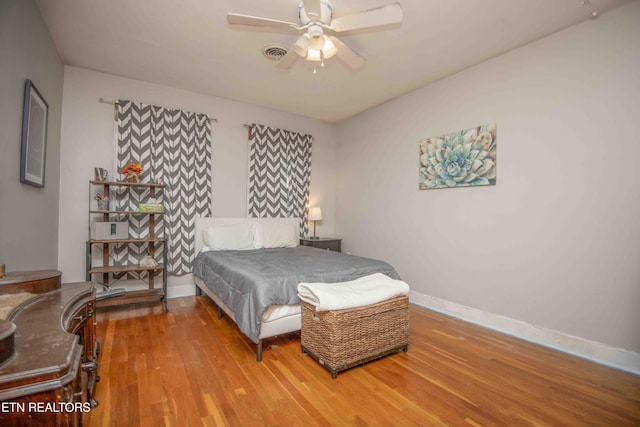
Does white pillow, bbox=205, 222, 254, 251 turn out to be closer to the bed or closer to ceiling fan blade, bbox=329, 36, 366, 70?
the bed

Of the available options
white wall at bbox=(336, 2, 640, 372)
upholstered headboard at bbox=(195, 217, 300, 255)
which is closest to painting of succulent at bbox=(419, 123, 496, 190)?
white wall at bbox=(336, 2, 640, 372)

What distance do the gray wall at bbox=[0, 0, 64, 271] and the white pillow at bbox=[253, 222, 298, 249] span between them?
6.81 feet

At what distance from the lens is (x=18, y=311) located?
3.80ft

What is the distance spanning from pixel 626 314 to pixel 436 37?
2641 mm

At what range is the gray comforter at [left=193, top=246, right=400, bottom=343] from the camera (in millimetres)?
2199

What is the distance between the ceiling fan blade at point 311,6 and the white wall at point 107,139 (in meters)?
2.57

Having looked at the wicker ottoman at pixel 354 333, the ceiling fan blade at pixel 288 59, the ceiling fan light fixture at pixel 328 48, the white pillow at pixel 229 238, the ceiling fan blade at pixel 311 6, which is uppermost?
the ceiling fan blade at pixel 288 59

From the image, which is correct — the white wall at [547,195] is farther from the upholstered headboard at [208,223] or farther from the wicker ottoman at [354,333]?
the upholstered headboard at [208,223]

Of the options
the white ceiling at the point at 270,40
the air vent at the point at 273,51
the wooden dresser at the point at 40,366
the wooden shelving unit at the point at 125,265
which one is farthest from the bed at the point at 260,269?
the air vent at the point at 273,51

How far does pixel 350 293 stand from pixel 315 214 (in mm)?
2539

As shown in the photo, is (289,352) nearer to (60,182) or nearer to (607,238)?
(607,238)

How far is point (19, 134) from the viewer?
1943 millimetres

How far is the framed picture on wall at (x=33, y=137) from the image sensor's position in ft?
6.56

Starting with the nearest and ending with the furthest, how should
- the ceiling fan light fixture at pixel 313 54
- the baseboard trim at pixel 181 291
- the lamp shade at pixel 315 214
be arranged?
the ceiling fan light fixture at pixel 313 54
the baseboard trim at pixel 181 291
the lamp shade at pixel 315 214
